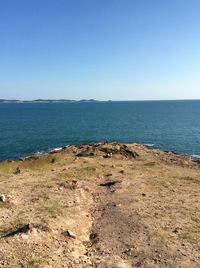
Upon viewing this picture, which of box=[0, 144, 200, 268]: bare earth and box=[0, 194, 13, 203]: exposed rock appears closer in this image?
box=[0, 144, 200, 268]: bare earth

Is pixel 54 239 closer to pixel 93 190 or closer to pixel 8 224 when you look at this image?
pixel 8 224

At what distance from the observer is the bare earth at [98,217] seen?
2330 centimetres

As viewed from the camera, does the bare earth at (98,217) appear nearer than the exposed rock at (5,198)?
Yes

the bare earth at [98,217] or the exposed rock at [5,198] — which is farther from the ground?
the exposed rock at [5,198]

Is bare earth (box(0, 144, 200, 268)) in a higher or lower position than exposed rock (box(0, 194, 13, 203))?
lower

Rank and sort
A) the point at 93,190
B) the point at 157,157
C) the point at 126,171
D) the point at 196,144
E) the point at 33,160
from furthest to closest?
the point at 196,144 → the point at 157,157 → the point at 33,160 → the point at 126,171 → the point at 93,190

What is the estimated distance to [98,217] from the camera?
31.1 metres

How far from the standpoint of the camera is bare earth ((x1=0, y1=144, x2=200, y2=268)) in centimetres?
2330

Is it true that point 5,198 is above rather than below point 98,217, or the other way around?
above

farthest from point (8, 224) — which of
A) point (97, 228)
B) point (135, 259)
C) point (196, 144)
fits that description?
point (196, 144)

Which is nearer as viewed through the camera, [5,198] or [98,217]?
[98,217]

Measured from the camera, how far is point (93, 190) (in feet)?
129

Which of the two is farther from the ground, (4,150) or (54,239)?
(54,239)

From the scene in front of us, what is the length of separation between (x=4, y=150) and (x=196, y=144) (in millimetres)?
48358
